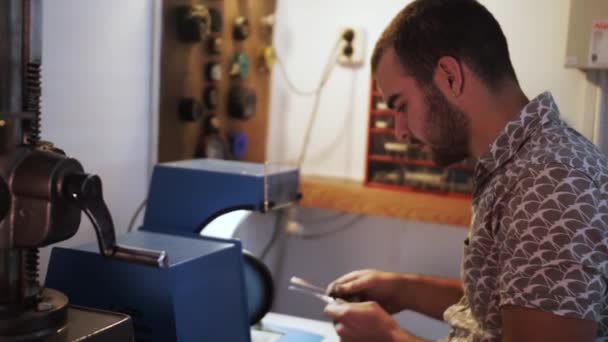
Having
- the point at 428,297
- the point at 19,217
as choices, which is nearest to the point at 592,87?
the point at 428,297

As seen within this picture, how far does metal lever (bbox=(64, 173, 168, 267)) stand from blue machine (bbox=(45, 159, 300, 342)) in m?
0.14

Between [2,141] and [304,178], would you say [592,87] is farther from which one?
[2,141]

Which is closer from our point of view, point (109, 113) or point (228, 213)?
point (228, 213)

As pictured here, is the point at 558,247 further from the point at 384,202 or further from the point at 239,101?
the point at 239,101

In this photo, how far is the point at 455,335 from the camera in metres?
1.24

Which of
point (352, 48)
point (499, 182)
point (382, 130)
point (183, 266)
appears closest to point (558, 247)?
point (499, 182)

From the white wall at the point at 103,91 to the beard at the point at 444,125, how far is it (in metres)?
0.69

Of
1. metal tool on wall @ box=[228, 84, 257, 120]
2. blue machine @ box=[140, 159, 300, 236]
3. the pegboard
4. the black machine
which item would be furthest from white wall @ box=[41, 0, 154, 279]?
the black machine

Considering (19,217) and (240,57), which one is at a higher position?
(240,57)

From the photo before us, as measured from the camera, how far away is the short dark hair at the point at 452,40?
114 centimetres

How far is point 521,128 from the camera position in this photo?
3.55 ft

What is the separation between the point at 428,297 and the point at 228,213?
1.50 ft

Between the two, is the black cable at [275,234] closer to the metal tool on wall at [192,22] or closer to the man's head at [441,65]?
the metal tool on wall at [192,22]

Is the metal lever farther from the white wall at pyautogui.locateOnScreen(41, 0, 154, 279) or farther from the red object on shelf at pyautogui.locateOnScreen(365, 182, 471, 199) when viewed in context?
the red object on shelf at pyautogui.locateOnScreen(365, 182, 471, 199)
